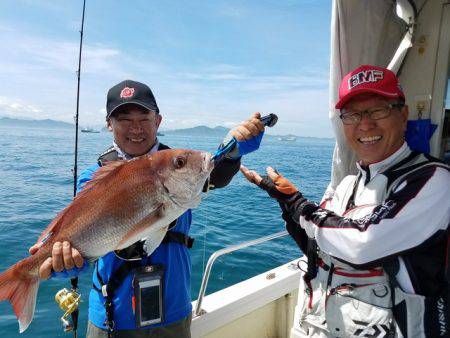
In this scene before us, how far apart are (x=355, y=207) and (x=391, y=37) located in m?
1.84

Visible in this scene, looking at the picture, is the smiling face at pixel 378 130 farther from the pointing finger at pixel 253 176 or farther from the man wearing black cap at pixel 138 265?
the pointing finger at pixel 253 176

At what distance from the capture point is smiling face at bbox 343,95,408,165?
6.40 feet

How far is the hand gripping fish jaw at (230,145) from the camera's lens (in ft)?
6.41

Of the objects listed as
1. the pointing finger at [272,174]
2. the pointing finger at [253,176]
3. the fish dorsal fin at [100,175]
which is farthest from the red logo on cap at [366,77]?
the fish dorsal fin at [100,175]

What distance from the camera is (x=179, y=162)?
5.68ft

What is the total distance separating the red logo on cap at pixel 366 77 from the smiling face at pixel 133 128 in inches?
53.5

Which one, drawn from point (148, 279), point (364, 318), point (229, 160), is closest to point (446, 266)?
point (364, 318)

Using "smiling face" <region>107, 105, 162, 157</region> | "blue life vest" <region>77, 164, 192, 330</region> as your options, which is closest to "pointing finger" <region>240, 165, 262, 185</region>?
"blue life vest" <region>77, 164, 192, 330</region>

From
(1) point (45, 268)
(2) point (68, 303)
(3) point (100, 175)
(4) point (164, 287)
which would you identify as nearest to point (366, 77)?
(3) point (100, 175)

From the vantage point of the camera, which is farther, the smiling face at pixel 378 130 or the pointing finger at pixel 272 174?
the pointing finger at pixel 272 174

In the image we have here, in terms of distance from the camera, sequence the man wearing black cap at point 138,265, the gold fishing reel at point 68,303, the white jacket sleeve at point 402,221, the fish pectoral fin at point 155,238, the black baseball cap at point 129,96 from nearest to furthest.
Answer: the white jacket sleeve at point 402,221, the fish pectoral fin at point 155,238, the man wearing black cap at point 138,265, the black baseball cap at point 129,96, the gold fishing reel at point 68,303

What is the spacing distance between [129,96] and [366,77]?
1.53 metres

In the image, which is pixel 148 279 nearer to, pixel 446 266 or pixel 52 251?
pixel 52 251

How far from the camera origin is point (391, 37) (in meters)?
2.94
